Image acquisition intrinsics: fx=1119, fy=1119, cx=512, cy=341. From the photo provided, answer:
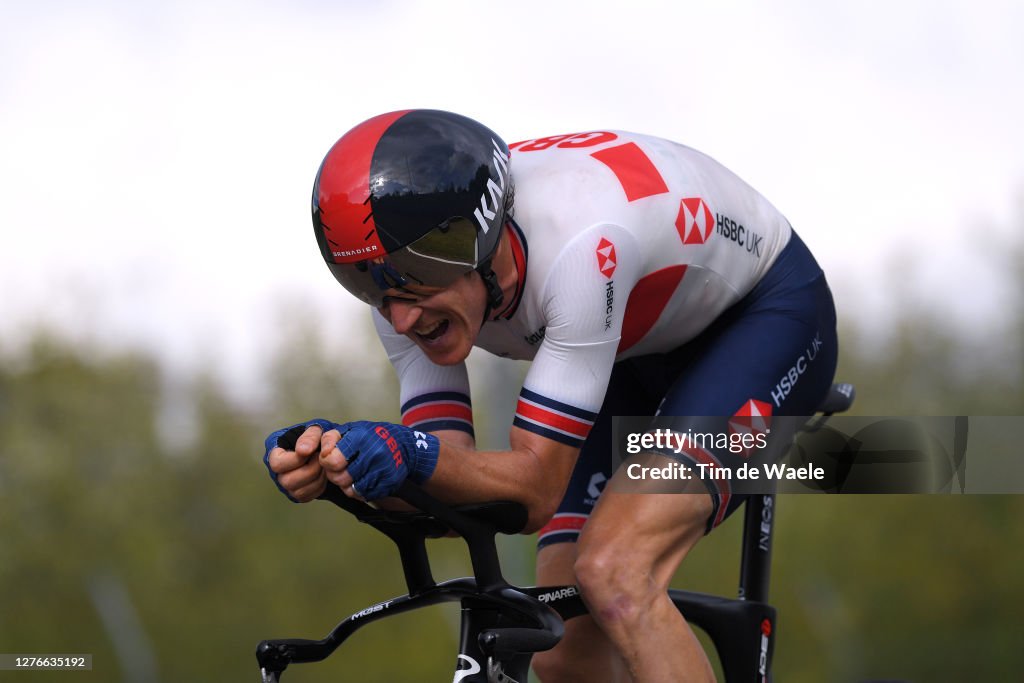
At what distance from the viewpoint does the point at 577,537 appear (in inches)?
146

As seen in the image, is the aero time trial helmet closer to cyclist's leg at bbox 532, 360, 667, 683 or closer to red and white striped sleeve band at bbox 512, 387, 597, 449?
red and white striped sleeve band at bbox 512, 387, 597, 449

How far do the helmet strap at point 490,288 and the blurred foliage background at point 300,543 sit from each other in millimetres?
28078

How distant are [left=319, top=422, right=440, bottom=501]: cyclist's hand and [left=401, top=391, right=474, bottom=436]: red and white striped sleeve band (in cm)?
90

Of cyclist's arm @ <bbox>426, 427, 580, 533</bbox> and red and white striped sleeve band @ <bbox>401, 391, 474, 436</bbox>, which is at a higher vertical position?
red and white striped sleeve band @ <bbox>401, 391, 474, 436</bbox>

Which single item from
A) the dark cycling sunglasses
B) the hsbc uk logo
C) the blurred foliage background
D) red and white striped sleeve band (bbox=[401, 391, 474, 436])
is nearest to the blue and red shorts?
the hsbc uk logo

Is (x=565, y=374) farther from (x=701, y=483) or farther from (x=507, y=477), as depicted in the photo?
(x=701, y=483)

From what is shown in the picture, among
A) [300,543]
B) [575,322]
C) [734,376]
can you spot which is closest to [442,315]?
[575,322]

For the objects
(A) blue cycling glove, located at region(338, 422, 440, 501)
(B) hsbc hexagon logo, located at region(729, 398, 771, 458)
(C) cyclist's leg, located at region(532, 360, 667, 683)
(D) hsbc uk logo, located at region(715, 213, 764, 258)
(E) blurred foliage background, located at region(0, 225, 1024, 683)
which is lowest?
(E) blurred foliage background, located at region(0, 225, 1024, 683)

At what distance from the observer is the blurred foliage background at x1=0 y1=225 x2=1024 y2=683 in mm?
32125

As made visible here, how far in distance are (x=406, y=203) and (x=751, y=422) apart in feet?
4.10

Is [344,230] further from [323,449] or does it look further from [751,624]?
[751,624]

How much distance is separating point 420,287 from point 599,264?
1.63ft

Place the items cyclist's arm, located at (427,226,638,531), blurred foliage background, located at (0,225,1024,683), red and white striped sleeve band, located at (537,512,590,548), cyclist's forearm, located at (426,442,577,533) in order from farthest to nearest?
1. blurred foliage background, located at (0,225,1024,683)
2. red and white striped sleeve band, located at (537,512,590,548)
3. cyclist's arm, located at (427,226,638,531)
4. cyclist's forearm, located at (426,442,577,533)

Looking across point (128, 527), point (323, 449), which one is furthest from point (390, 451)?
point (128, 527)
